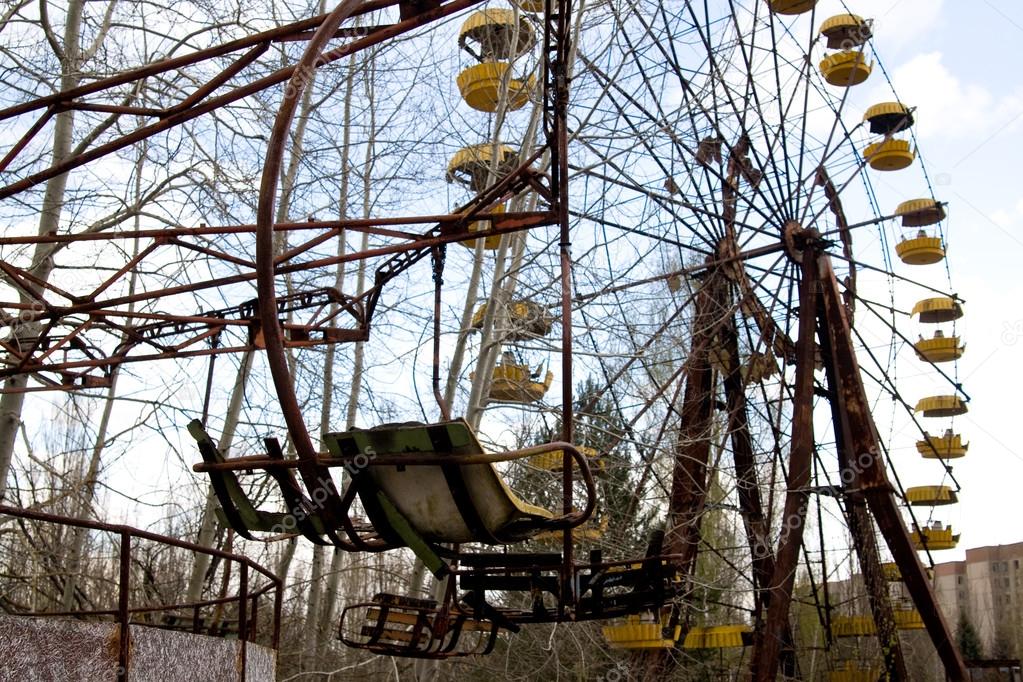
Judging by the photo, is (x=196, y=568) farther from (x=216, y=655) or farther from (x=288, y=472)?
(x=288, y=472)

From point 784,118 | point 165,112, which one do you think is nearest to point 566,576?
point 165,112

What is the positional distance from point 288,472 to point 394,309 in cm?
1127

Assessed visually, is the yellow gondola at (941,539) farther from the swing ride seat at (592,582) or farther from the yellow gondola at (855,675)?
the swing ride seat at (592,582)

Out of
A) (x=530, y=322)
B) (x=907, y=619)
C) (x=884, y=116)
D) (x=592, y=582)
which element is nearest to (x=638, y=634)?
(x=530, y=322)

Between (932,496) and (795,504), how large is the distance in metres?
15.0

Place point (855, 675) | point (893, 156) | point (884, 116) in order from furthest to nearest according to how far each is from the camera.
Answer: point (884, 116) < point (893, 156) < point (855, 675)

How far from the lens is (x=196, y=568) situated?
15.9 metres

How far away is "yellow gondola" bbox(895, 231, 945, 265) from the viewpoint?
90.4 ft

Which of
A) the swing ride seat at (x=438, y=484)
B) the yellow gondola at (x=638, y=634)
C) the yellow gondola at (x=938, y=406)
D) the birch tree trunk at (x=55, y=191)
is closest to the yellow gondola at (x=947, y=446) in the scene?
the yellow gondola at (x=938, y=406)

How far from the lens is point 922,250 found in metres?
27.6

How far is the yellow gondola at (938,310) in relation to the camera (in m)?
30.6

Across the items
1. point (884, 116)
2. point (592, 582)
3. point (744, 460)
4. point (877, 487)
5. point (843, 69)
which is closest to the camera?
point (592, 582)

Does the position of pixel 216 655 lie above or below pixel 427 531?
below

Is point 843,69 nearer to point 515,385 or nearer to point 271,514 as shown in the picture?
point 515,385
